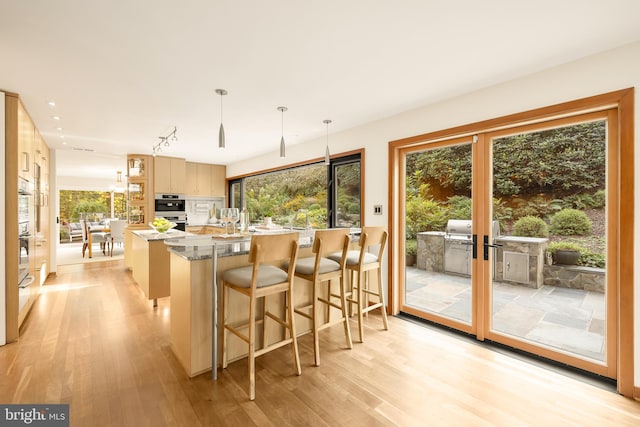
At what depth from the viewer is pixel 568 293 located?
7.91ft

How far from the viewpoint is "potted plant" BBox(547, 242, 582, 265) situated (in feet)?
7.82

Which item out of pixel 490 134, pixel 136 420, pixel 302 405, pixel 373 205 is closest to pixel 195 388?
pixel 136 420

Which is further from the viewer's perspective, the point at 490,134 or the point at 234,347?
the point at 490,134

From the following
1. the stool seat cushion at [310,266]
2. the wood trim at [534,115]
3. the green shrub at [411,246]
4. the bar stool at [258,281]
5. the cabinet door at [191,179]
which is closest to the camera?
the bar stool at [258,281]

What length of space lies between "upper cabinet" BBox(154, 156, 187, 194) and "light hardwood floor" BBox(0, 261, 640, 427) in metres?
3.60

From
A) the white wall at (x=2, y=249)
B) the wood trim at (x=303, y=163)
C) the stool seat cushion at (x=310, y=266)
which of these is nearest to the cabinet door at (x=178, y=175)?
the wood trim at (x=303, y=163)

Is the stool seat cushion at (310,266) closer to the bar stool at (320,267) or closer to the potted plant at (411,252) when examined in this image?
the bar stool at (320,267)

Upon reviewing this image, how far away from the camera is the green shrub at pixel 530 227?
255cm

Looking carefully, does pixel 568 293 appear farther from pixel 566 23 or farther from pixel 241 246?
pixel 241 246

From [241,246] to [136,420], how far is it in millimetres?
1266

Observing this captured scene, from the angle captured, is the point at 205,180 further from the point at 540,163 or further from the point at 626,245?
the point at 626,245

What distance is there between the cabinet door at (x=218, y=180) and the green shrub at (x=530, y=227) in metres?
6.29

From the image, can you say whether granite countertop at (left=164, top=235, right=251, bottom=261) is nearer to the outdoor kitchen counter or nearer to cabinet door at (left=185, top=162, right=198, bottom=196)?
the outdoor kitchen counter

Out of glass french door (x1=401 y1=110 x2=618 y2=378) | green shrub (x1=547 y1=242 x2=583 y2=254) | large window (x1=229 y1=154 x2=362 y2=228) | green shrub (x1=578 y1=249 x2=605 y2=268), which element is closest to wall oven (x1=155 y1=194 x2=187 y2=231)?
large window (x1=229 y1=154 x2=362 y2=228)
